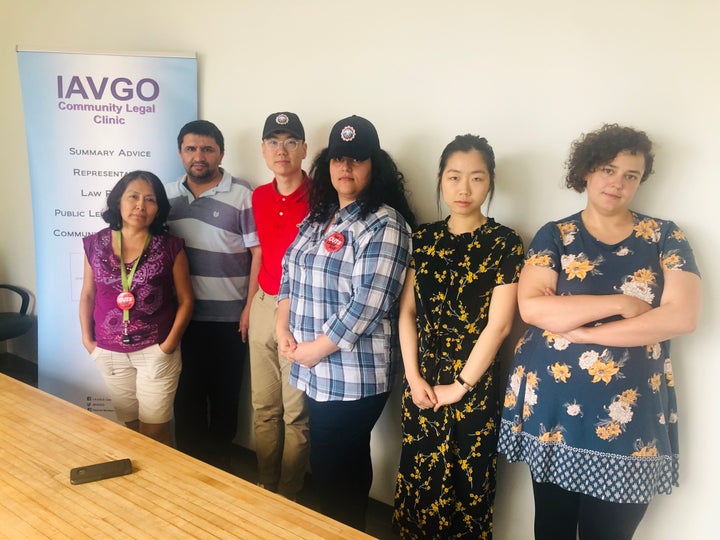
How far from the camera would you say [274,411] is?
2.52m

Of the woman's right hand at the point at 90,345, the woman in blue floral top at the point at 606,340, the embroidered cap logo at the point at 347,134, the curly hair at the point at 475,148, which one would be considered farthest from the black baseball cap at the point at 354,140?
the woman's right hand at the point at 90,345

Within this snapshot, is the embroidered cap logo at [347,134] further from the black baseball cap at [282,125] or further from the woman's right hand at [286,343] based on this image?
the woman's right hand at [286,343]

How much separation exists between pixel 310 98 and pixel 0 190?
3141 millimetres

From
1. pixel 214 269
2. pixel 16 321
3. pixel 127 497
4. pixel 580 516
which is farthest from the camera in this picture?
pixel 16 321

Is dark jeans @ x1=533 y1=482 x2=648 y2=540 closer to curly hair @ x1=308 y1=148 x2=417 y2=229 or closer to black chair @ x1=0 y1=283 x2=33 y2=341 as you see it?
curly hair @ x1=308 y1=148 x2=417 y2=229

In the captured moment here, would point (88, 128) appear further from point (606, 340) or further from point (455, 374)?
point (606, 340)

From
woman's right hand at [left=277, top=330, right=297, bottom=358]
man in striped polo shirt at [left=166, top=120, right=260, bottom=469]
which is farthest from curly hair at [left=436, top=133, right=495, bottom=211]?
man in striped polo shirt at [left=166, top=120, right=260, bottom=469]

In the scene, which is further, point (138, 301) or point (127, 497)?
point (138, 301)

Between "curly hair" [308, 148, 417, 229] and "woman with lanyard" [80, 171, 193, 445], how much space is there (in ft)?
2.60

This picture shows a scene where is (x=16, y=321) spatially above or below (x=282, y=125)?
below

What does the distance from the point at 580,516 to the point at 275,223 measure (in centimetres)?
170

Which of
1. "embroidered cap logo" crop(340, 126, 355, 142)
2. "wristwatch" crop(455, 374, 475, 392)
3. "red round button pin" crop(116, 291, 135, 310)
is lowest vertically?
"wristwatch" crop(455, 374, 475, 392)

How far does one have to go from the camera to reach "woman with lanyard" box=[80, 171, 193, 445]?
7.70ft

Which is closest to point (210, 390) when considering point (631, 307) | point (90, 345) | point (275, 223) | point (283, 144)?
point (90, 345)
